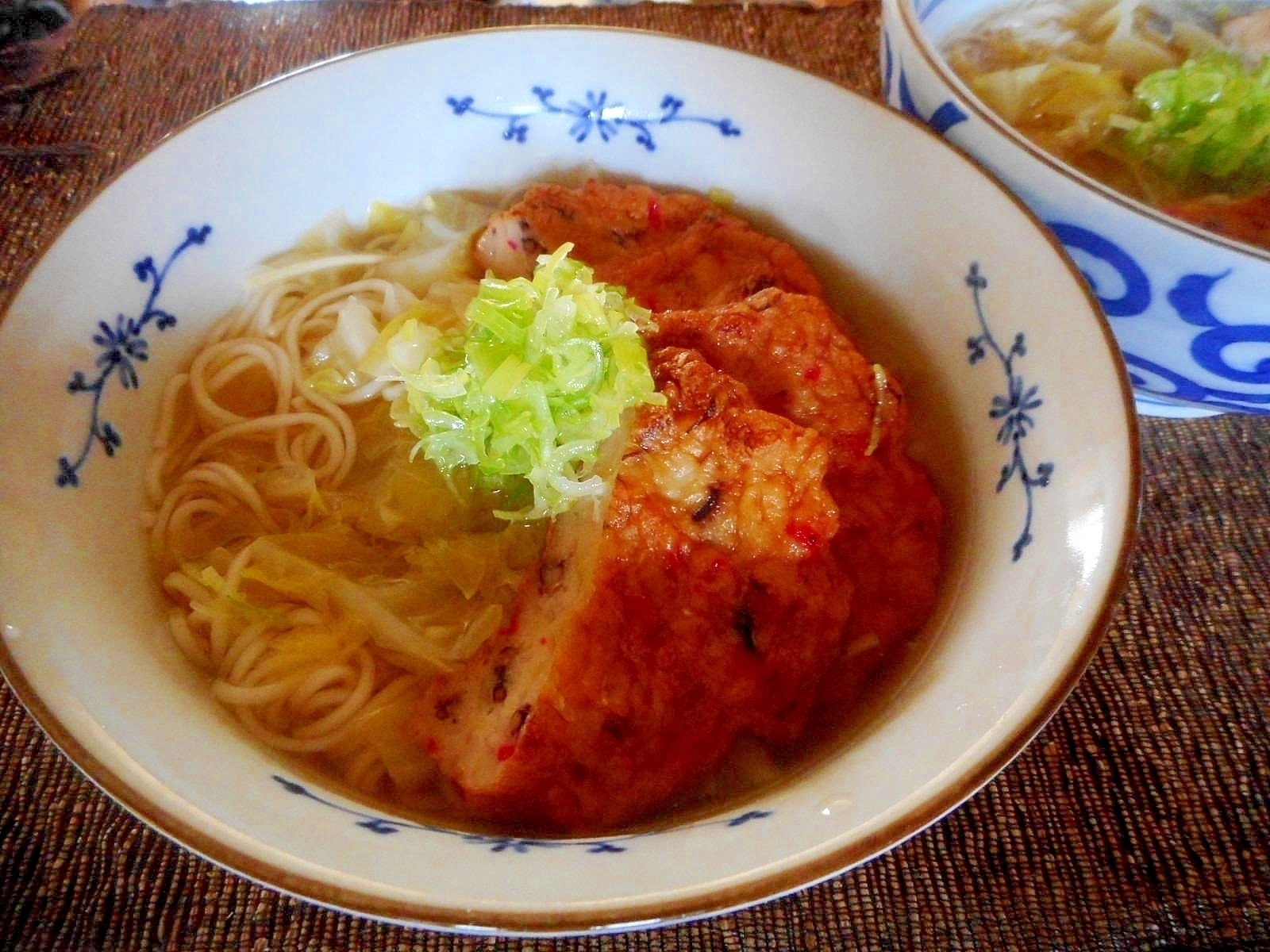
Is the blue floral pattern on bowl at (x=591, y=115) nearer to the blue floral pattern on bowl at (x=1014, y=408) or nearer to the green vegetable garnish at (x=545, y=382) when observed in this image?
the green vegetable garnish at (x=545, y=382)

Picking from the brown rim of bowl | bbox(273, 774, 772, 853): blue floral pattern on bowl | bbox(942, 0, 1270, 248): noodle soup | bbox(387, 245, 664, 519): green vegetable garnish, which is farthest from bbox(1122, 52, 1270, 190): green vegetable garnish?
bbox(273, 774, 772, 853): blue floral pattern on bowl

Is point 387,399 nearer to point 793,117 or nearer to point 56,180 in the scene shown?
point 793,117

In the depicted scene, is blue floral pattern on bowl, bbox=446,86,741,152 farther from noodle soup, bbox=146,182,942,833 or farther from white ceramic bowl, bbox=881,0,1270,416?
white ceramic bowl, bbox=881,0,1270,416

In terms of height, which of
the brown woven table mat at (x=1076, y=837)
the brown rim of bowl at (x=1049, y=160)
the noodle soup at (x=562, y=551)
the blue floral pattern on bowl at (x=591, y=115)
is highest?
the brown rim of bowl at (x=1049, y=160)

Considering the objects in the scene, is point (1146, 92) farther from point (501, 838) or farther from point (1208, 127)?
point (501, 838)

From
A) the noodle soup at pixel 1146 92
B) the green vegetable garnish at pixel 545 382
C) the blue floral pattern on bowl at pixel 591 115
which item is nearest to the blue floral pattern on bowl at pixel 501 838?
the green vegetable garnish at pixel 545 382

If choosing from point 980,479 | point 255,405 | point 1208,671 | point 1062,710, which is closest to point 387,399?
point 255,405
